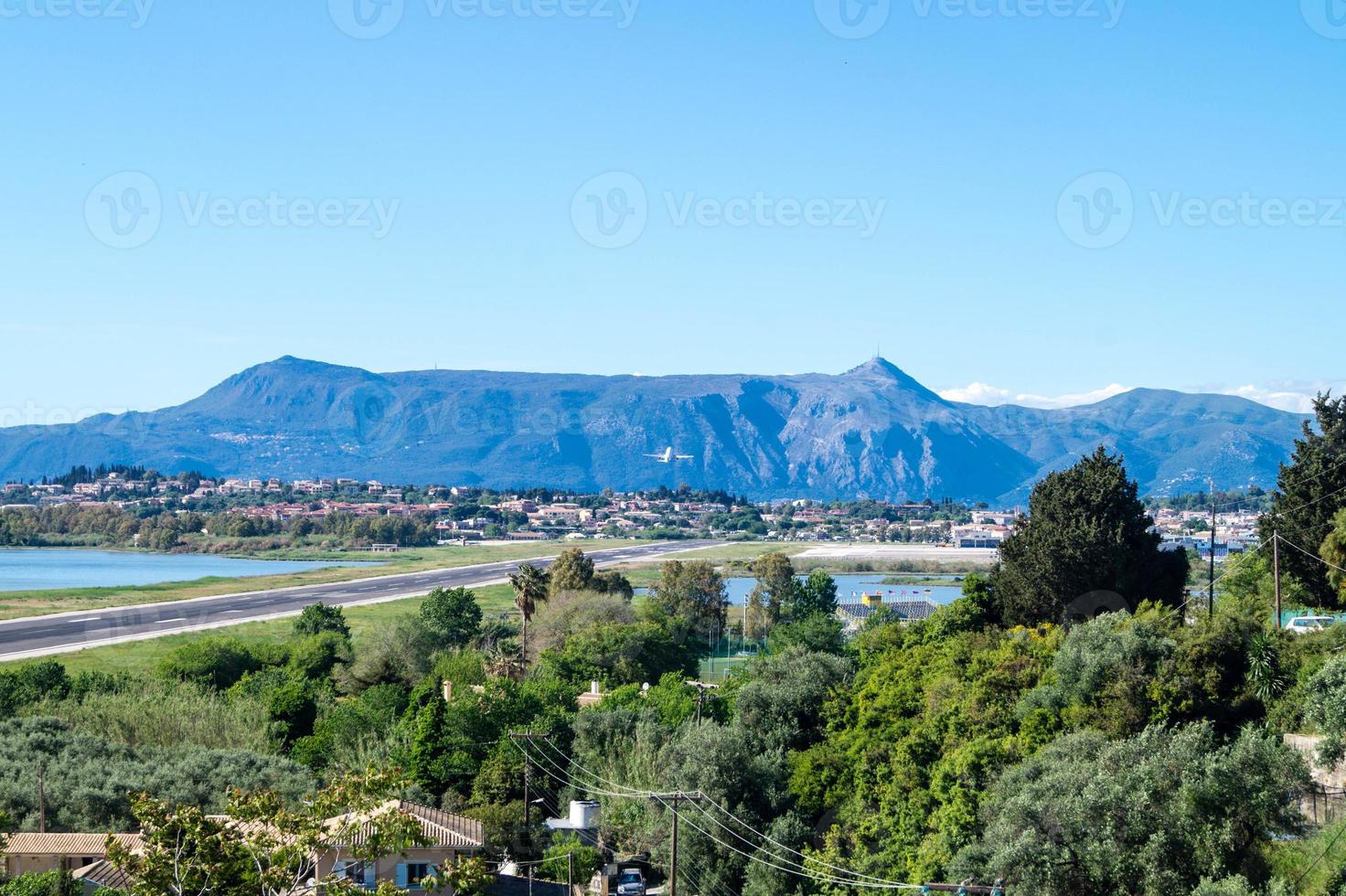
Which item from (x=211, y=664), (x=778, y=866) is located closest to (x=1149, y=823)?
(x=778, y=866)

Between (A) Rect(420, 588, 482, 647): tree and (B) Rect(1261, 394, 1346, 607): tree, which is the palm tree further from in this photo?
(B) Rect(1261, 394, 1346, 607): tree

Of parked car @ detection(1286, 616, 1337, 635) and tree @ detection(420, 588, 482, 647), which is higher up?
parked car @ detection(1286, 616, 1337, 635)

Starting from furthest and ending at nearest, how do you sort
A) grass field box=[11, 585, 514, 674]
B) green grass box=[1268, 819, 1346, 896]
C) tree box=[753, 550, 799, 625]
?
tree box=[753, 550, 799, 625] → grass field box=[11, 585, 514, 674] → green grass box=[1268, 819, 1346, 896]

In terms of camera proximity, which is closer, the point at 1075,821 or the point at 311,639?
the point at 1075,821

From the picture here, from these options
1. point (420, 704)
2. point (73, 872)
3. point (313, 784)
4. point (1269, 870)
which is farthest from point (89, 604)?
point (1269, 870)

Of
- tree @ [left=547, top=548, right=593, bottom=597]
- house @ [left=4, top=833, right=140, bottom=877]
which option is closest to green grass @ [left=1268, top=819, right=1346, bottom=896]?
house @ [left=4, top=833, right=140, bottom=877]

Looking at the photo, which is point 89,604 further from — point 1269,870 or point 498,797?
point 1269,870
